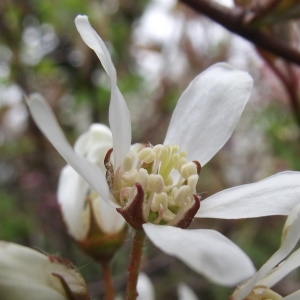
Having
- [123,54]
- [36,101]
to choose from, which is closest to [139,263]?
[36,101]

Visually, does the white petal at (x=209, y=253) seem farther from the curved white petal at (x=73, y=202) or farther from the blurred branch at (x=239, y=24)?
the blurred branch at (x=239, y=24)

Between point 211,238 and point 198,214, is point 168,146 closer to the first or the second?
point 198,214

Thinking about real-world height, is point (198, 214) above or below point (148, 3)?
above

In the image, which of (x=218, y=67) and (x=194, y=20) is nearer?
(x=218, y=67)

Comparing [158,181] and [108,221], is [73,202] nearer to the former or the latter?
[108,221]

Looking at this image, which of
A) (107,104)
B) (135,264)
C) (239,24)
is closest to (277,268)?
(135,264)

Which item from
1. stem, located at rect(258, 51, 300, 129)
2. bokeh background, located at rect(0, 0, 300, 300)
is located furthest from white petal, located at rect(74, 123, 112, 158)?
bokeh background, located at rect(0, 0, 300, 300)

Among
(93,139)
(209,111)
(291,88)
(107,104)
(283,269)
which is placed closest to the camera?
(283,269)
